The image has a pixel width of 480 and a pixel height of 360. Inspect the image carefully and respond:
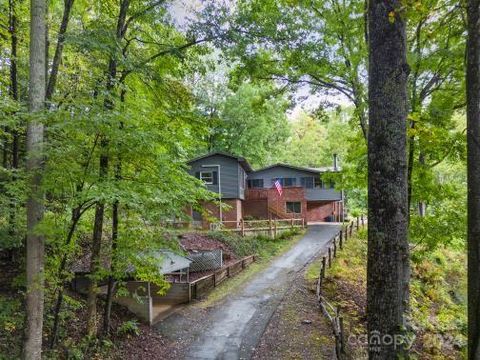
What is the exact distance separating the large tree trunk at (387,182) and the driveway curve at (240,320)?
A: 5.01 meters

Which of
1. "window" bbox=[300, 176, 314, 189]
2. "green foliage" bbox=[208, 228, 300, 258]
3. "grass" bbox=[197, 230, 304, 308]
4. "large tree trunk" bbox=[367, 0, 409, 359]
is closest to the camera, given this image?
"large tree trunk" bbox=[367, 0, 409, 359]

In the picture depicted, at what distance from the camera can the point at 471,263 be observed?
14.2 feet

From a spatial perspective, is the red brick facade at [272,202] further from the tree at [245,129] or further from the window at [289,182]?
the tree at [245,129]

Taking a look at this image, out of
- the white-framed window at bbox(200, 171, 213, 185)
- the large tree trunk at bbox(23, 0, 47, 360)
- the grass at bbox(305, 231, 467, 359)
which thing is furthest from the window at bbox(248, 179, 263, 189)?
the large tree trunk at bbox(23, 0, 47, 360)

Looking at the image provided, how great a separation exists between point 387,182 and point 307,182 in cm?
2747

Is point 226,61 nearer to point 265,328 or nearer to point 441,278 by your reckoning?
point 265,328

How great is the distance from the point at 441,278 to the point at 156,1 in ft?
54.1

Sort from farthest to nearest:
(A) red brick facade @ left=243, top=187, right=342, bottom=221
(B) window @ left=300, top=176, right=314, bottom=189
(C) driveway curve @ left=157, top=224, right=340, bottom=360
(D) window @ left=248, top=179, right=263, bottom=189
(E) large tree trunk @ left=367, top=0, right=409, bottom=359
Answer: (D) window @ left=248, top=179, right=263, bottom=189, (B) window @ left=300, top=176, right=314, bottom=189, (A) red brick facade @ left=243, top=187, right=342, bottom=221, (C) driveway curve @ left=157, top=224, right=340, bottom=360, (E) large tree trunk @ left=367, top=0, right=409, bottom=359

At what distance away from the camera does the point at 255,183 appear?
3136 centimetres

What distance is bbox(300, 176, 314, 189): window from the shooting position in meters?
30.3

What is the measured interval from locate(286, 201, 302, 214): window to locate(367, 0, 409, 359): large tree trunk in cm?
2603

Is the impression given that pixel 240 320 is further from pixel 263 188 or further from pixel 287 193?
pixel 263 188

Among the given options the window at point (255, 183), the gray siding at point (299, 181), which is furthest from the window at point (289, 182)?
the window at point (255, 183)

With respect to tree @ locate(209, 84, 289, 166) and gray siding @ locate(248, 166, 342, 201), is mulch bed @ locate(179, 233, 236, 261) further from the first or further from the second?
tree @ locate(209, 84, 289, 166)
